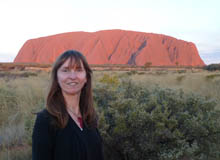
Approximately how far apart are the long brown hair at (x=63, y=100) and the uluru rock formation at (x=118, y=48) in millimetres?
82643

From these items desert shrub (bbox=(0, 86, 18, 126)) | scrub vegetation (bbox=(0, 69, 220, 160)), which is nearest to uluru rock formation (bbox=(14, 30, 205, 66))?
desert shrub (bbox=(0, 86, 18, 126))

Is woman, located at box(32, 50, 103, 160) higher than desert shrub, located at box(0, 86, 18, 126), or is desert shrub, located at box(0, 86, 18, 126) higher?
woman, located at box(32, 50, 103, 160)

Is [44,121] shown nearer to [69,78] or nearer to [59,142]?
[59,142]

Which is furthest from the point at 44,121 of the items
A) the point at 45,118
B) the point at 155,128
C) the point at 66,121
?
the point at 155,128

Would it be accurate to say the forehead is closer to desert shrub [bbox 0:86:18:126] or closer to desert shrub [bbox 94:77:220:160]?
desert shrub [bbox 94:77:220:160]

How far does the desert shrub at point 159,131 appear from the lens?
3.12 m

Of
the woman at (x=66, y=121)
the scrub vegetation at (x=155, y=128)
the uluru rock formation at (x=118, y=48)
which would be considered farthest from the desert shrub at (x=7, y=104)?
the uluru rock formation at (x=118, y=48)

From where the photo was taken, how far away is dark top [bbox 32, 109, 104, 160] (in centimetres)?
147

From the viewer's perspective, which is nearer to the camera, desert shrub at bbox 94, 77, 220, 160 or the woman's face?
the woman's face

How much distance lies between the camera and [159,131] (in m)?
3.10

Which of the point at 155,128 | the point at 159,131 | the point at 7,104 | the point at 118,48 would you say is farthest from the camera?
the point at 118,48

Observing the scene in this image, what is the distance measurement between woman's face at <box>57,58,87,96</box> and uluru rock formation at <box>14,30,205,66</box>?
272 ft

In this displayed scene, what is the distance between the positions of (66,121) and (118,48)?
9282cm

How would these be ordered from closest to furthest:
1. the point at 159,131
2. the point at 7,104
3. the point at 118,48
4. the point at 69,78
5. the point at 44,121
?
the point at 44,121 → the point at 69,78 → the point at 159,131 → the point at 7,104 → the point at 118,48
